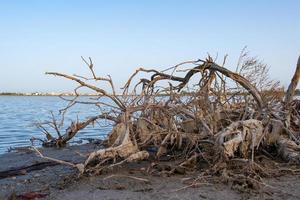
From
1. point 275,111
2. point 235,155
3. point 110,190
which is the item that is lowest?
point 110,190

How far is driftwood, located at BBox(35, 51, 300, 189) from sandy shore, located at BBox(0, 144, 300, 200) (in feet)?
1.38

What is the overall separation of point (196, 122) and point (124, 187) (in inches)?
98.8

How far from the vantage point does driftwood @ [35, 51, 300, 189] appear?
24.2ft

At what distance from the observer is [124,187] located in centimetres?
622

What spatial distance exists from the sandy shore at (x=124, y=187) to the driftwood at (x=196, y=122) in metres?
0.42

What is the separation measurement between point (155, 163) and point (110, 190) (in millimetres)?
1361

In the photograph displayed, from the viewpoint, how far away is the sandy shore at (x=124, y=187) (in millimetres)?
5824

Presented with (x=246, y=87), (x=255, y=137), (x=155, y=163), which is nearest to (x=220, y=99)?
(x=246, y=87)

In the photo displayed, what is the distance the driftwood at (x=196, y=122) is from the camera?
7371 millimetres

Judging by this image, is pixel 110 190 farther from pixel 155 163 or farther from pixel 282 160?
pixel 282 160

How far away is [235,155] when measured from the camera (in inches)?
297

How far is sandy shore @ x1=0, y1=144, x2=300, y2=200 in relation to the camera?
19.1ft

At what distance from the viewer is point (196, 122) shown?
27.1 feet

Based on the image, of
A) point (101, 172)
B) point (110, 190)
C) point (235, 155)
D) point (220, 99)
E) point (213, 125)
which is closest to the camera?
point (110, 190)
